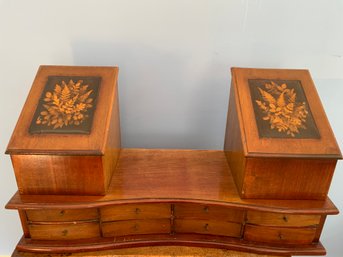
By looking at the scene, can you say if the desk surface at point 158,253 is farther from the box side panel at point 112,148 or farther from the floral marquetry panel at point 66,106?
the floral marquetry panel at point 66,106

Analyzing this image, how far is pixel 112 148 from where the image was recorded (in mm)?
1229

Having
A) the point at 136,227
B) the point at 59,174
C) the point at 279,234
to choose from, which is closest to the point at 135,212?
the point at 136,227

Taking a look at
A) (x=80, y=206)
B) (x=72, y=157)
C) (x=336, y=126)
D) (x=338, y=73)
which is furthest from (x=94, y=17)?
(x=336, y=126)

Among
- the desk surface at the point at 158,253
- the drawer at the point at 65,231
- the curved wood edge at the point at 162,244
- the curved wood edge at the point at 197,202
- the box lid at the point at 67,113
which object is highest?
the box lid at the point at 67,113

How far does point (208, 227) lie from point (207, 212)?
0.25 feet

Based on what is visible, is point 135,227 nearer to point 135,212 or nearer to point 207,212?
point 135,212

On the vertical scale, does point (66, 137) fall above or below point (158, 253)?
above

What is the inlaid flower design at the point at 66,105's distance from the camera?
111 centimetres

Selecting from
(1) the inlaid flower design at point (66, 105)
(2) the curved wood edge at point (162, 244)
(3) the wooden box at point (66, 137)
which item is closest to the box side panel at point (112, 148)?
(3) the wooden box at point (66, 137)

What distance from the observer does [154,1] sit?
132cm

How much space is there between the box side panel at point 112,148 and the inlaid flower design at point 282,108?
528mm

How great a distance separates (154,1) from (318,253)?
1142 mm

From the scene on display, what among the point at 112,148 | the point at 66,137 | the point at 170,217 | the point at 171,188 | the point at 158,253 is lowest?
the point at 158,253

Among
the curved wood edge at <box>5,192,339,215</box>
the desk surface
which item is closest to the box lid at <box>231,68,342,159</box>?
the curved wood edge at <box>5,192,339,215</box>
